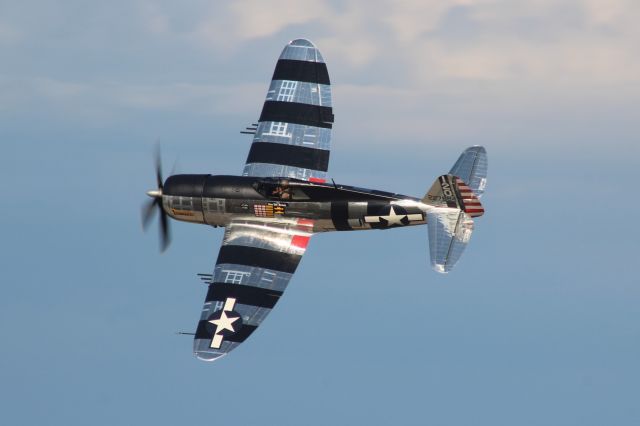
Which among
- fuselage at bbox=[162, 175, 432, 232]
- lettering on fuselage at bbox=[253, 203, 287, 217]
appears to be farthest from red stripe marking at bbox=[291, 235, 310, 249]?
lettering on fuselage at bbox=[253, 203, 287, 217]

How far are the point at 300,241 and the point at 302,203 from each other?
122 centimetres

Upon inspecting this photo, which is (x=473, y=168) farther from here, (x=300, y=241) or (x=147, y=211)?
(x=147, y=211)

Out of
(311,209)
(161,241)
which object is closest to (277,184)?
(311,209)

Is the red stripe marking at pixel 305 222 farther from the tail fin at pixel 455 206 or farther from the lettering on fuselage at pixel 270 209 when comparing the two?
the tail fin at pixel 455 206

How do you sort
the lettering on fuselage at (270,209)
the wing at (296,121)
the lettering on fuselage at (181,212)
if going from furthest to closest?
1. the wing at (296,121)
2. the lettering on fuselage at (181,212)
3. the lettering on fuselage at (270,209)

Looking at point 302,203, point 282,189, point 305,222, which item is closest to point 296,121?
point 282,189

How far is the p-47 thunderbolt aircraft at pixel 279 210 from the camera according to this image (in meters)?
47.6

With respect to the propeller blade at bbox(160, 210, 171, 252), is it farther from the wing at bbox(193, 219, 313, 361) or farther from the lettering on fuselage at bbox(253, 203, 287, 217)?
the lettering on fuselage at bbox(253, 203, 287, 217)

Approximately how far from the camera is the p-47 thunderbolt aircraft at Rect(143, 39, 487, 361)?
4756 cm

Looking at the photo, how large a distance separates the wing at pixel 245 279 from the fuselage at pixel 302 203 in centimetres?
40

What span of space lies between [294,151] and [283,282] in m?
6.09

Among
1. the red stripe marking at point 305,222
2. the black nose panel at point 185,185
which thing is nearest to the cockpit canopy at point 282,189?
the red stripe marking at point 305,222

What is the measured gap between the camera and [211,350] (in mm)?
45906

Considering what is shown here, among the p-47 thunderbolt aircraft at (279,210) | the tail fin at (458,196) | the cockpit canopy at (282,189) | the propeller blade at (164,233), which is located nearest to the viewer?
the p-47 thunderbolt aircraft at (279,210)
